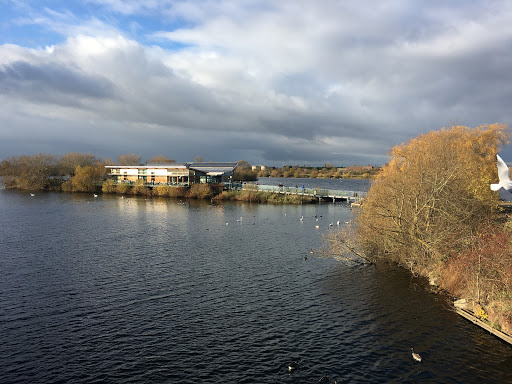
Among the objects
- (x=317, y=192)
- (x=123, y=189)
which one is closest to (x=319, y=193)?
(x=317, y=192)

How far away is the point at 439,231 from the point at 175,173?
82510 millimetres

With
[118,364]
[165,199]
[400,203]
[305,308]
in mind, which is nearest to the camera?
[118,364]

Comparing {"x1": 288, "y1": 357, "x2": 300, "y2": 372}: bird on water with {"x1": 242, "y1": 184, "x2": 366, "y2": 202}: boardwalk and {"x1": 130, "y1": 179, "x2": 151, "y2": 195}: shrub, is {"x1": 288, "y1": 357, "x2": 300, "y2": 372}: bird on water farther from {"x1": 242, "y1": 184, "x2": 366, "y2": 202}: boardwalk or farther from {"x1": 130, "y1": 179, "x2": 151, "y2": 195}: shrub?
{"x1": 130, "y1": 179, "x2": 151, "y2": 195}: shrub

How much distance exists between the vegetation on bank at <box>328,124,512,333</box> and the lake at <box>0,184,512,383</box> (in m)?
1.54

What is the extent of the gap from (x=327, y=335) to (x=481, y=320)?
880cm

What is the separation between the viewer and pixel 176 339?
674 inches

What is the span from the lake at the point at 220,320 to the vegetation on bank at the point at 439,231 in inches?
60.8

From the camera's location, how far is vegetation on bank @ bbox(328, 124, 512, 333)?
19469 mm

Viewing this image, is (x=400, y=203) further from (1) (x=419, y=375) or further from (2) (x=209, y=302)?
(2) (x=209, y=302)

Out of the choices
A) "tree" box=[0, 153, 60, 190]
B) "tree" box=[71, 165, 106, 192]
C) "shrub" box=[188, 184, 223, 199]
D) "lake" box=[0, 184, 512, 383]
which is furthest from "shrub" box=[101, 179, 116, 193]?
"lake" box=[0, 184, 512, 383]

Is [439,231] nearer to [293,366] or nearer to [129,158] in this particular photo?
[293,366]

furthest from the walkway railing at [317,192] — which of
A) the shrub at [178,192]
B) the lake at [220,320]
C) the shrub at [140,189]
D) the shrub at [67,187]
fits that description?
the shrub at [67,187]

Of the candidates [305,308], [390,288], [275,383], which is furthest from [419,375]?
[390,288]

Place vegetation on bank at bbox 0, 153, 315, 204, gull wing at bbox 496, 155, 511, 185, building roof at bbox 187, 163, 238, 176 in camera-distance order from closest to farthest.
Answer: gull wing at bbox 496, 155, 511, 185 → vegetation on bank at bbox 0, 153, 315, 204 → building roof at bbox 187, 163, 238, 176
